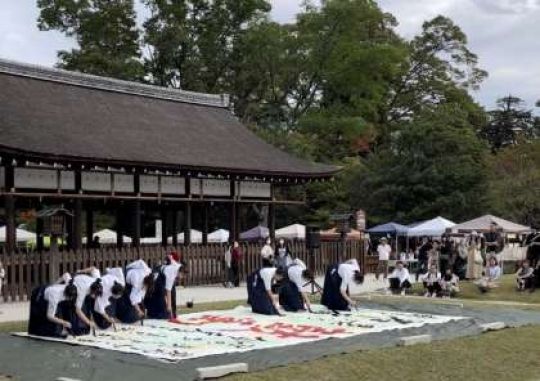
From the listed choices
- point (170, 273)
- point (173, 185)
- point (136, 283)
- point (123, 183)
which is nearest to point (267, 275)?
point (170, 273)

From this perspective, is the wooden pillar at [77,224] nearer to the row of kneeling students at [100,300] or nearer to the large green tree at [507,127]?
the row of kneeling students at [100,300]

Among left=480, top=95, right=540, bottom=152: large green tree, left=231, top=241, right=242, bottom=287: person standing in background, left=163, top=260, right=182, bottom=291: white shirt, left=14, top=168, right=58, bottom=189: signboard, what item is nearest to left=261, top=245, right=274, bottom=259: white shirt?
left=231, top=241, right=242, bottom=287: person standing in background

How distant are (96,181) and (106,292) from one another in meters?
9.81

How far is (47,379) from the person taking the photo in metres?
9.43

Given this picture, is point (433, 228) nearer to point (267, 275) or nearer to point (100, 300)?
point (267, 275)

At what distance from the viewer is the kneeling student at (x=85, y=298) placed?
40.2 feet

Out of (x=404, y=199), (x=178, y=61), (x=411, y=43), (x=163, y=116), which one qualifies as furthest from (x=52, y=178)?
(x=411, y=43)

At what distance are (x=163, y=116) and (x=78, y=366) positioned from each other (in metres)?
18.5

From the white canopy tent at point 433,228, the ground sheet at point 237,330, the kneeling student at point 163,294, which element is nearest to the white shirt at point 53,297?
the ground sheet at point 237,330

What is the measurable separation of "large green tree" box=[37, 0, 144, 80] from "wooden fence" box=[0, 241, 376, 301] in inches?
800

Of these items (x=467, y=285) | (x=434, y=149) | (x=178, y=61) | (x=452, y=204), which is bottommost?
(x=467, y=285)

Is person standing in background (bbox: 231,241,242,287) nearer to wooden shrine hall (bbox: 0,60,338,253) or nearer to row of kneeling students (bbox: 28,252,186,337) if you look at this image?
wooden shrine hall (bbox: 0,60,338,253)

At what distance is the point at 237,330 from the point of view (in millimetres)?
12992

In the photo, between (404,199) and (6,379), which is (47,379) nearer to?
(6,379)
